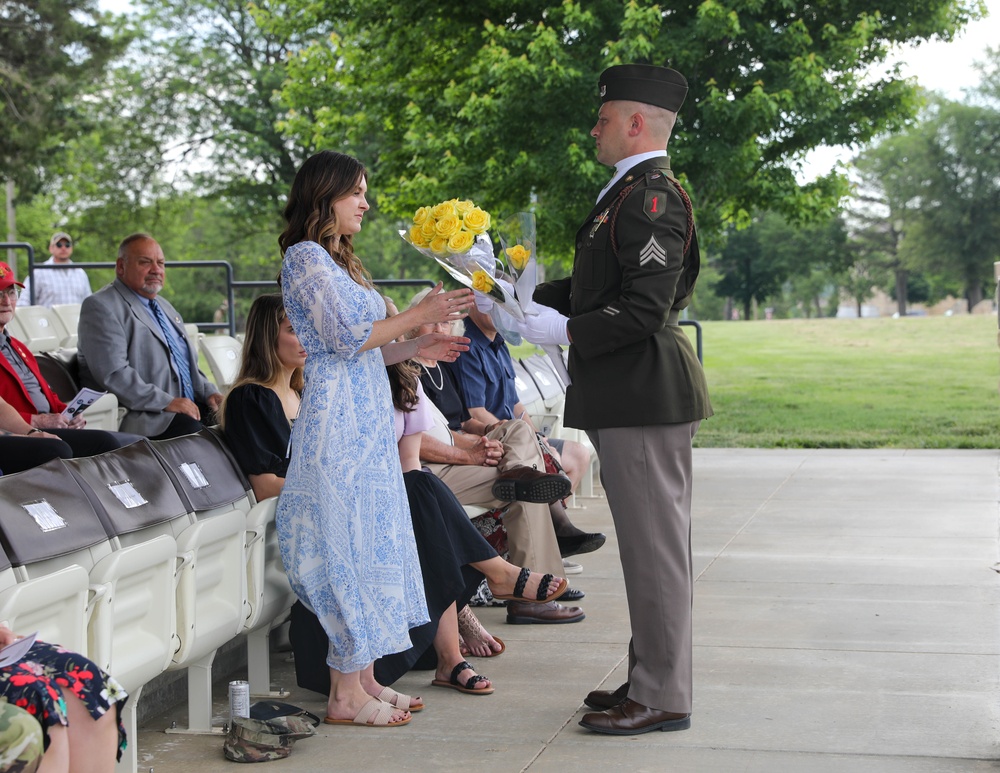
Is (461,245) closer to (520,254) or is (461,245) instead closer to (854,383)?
(520,254)

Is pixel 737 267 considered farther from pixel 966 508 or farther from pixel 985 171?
pixel 966 508

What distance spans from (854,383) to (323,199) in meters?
19.3

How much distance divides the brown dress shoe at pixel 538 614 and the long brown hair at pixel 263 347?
166 cm

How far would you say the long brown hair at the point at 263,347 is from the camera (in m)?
5.03

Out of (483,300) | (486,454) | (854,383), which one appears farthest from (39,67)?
(483,300)

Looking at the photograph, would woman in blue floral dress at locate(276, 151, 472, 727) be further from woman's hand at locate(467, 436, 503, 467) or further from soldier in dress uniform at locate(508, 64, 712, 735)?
woman's hand at locate(467, 436, 503, 467)

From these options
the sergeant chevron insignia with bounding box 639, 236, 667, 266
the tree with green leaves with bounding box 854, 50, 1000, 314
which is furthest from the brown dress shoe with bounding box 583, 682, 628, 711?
the tree with green leaves with bounding box 854, 50, 1000, 314

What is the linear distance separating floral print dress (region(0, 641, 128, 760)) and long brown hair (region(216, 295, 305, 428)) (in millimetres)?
2192

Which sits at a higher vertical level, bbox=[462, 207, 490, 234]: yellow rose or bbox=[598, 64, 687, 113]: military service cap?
bbox=[598, 64, 687, 113]: military service cap

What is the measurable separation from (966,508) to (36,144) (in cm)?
2265

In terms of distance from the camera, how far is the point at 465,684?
15.6ft

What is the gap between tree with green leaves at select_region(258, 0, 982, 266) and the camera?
47.2 ft

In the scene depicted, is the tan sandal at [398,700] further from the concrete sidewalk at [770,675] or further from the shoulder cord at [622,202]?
the shoulder cord at [622,202]

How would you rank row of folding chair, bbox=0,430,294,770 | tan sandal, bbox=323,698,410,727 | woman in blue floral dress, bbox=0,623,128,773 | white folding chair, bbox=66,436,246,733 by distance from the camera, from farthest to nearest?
tan sandal, bbox=323,698,410,727, white folding chair, bbox=66,436,246,733, row of folding chair, bbox=0,430,294,770, woman in blue floral dress, bbox=0,623,128,773
